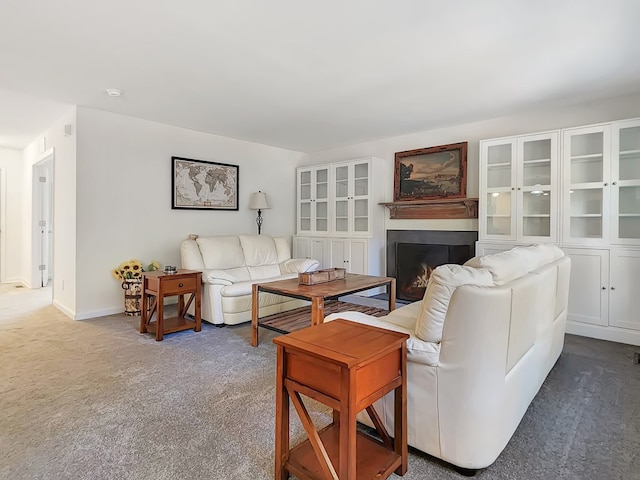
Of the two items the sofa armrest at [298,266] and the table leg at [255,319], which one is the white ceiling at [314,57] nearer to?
the sofa armrest at [298,266]

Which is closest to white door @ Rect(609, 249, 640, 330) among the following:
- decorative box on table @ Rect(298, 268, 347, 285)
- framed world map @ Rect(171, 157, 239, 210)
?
decorative box on table @ Rect(298, 268, 347, 285)

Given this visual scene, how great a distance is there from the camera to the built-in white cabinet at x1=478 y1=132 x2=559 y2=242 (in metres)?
3.68

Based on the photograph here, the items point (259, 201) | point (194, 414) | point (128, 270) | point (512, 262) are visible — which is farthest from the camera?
point (259, 201)

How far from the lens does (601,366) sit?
9.01 feet

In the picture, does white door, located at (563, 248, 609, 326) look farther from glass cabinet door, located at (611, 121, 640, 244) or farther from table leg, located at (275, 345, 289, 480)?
table leg, located at (275, 345, 289, 480)

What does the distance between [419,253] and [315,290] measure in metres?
2.37

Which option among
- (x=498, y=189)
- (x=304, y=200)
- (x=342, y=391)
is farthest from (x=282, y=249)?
(x=342, y=391)

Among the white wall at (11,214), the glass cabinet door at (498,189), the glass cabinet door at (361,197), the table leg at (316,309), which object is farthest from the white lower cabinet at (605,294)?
the white wall at (11,214)

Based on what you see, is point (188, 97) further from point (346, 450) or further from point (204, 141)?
point (346, 450)

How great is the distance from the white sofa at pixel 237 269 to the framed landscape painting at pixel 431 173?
1.76 metres

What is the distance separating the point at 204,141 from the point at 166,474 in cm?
427

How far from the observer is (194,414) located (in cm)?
202

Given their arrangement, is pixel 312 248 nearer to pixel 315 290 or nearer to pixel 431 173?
pixel 431 173

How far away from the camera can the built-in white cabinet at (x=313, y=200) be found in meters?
5.73
